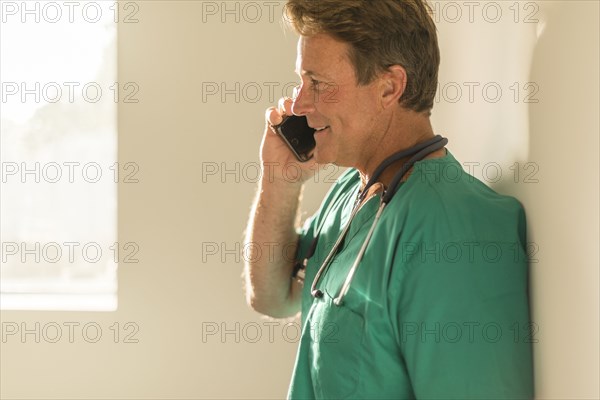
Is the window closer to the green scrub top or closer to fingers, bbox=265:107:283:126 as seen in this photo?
fingers, bbox=265:107:283:126

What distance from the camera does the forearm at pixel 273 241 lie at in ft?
6.18

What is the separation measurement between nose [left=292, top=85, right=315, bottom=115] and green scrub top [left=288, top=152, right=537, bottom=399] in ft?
0.83

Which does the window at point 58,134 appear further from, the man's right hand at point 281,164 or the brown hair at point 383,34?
the brown hair at point 383,34

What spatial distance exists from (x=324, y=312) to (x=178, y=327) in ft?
5.68

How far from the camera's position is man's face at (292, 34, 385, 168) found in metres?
1.50

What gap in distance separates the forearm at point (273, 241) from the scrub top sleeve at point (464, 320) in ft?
2.01

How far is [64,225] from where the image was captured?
10.5 feet

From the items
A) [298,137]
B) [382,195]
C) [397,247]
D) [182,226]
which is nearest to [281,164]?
[298,137]

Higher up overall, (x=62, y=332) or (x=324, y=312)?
(x=324, y=312)

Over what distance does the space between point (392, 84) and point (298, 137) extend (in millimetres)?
393

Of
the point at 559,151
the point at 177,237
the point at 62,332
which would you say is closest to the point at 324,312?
the point at 559,151

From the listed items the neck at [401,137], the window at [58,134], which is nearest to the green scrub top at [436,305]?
the neck at [401,137]

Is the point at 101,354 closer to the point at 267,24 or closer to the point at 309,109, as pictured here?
the point at 267,24

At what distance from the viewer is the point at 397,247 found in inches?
52.1
